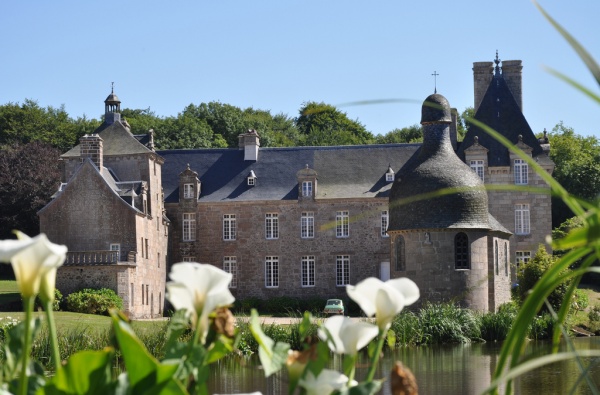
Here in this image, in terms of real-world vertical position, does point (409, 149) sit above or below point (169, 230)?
above

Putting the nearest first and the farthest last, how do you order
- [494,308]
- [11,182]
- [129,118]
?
[494,308], [11,182], [129,118]

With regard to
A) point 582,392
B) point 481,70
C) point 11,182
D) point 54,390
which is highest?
point 481,70

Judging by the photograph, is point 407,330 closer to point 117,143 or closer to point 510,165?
point 510,165

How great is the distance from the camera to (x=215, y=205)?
4253cm

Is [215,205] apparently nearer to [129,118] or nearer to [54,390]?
[129,118]

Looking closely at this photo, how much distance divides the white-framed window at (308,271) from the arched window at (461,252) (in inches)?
396

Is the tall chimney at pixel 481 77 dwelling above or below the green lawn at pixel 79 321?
above

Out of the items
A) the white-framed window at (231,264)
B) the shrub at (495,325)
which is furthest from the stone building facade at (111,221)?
the shrub at (495,325)

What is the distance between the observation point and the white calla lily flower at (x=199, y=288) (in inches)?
83.0

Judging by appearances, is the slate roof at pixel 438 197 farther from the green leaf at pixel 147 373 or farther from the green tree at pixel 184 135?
the green leaf at pixel 147 373

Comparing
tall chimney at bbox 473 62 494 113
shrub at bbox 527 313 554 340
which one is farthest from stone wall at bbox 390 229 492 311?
tall chimney at bbox 473 62 494 113

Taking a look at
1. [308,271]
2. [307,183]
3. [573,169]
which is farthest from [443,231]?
[573,169]

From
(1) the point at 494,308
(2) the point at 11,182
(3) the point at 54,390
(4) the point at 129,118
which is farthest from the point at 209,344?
(4) the point at 129,118

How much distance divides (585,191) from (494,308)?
20.9m
